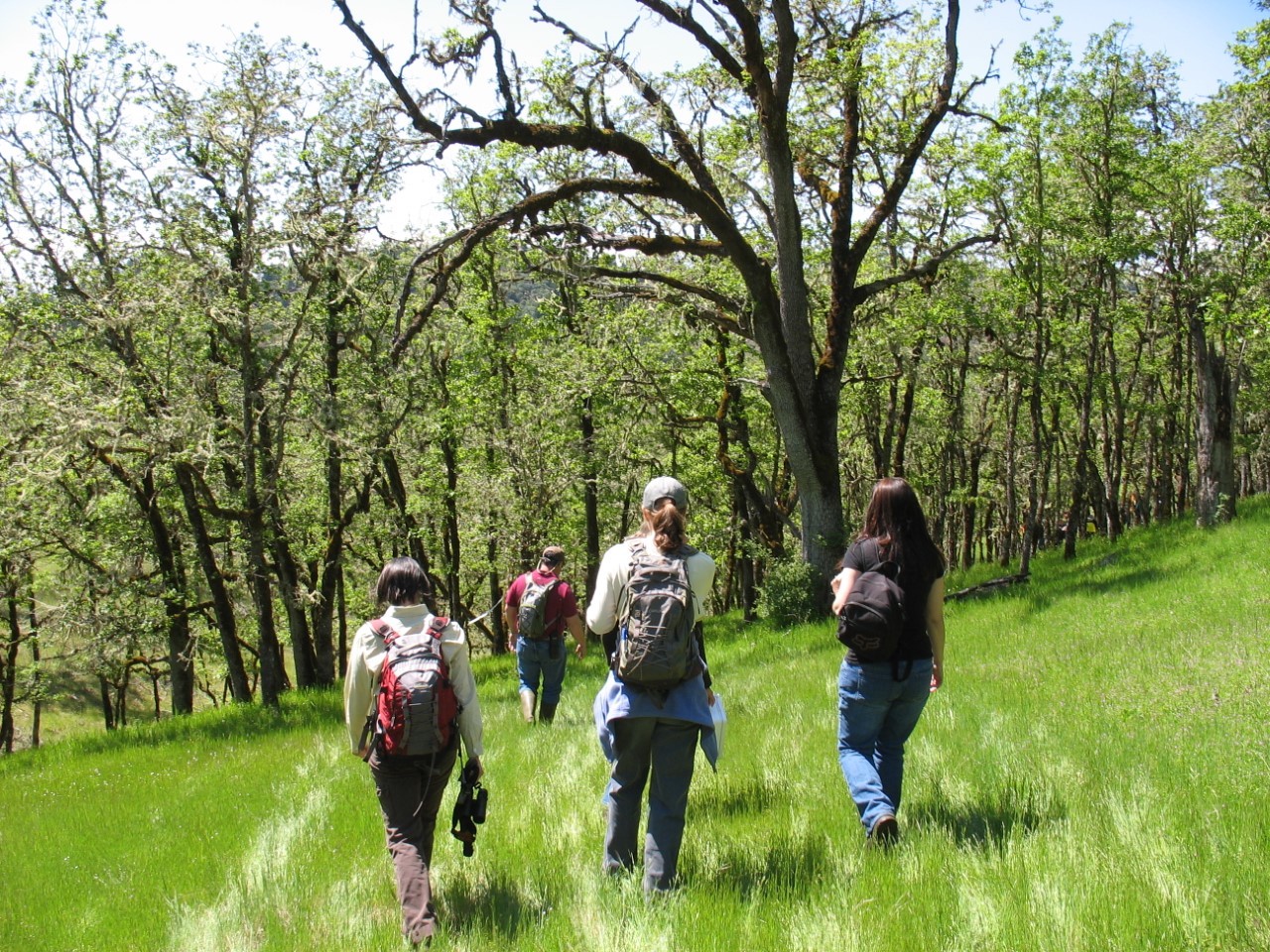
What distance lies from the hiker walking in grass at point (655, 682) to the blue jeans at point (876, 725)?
0.86 meters

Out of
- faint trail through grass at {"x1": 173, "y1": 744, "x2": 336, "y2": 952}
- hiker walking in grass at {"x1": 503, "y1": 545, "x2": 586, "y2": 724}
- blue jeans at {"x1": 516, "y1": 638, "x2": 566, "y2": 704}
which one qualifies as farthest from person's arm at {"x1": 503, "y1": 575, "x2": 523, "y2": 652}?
faint trail through grass at {"x1": 173, "y1": 744, "x2": 336, "y2": 952}

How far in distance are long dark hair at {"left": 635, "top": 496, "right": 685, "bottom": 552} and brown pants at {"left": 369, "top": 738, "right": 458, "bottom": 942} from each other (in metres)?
1.56

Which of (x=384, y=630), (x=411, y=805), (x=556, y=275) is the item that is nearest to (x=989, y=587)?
(x=556, y=275)

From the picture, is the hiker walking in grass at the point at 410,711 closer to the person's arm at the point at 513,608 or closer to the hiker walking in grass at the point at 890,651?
the hiker walking in grass at the point at 890,651

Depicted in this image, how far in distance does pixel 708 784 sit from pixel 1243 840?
3.47 m

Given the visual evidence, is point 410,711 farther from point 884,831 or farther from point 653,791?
point 884,831

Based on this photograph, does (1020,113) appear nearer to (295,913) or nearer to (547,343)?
(547,343)

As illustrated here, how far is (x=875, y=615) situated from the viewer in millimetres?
5039

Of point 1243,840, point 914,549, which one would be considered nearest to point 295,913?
point 914,549

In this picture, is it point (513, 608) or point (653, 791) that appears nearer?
point (653, 791)

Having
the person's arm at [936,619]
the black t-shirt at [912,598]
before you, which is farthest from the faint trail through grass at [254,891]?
the person's arm at [936,619]

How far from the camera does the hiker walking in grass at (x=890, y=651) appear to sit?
17.0 feet

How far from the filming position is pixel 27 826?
→ 968 cm

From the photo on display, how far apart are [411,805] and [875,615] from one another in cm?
Result: 259
